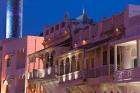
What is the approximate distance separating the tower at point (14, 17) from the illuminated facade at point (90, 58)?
70.2 metres

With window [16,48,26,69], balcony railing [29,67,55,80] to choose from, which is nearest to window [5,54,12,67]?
window [16,48,26,69]

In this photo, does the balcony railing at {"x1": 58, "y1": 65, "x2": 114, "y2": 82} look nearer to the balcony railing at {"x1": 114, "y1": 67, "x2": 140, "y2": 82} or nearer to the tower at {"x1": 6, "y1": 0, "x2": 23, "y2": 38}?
the balcony railing at {"x1": 114, "y1": 67, "x2": 140, "y2": 82}

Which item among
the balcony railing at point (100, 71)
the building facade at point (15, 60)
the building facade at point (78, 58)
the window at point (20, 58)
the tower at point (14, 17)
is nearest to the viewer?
the building facade at point (78, 58)

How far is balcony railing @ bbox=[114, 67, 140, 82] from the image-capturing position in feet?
103

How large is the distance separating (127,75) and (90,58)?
1004 cm

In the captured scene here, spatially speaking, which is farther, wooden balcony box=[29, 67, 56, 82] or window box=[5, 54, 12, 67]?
window box=[5, 54, 12, 67]

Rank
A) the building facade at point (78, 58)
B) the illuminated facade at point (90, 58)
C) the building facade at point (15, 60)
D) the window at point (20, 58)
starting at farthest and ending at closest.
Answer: the window at point (20, 58), the building facade at point (15, 60), the building facade at point (78, 58), the illuminated facade at point (90, 58)

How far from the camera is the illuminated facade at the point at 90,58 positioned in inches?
1363

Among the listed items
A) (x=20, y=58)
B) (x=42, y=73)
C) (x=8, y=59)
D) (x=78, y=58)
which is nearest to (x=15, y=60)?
(x=20, y=58)

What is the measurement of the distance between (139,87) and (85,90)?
9392 mm

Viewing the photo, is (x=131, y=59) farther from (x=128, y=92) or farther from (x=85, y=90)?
(x=85, y=90)

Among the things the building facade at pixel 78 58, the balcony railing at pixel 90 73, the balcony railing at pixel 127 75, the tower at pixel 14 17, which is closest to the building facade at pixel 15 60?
the building facade at pixel 78 58

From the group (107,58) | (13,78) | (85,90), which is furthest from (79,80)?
(13,78)

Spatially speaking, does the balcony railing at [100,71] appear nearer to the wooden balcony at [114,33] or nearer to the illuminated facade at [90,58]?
the illuminated facade at [90,58]
